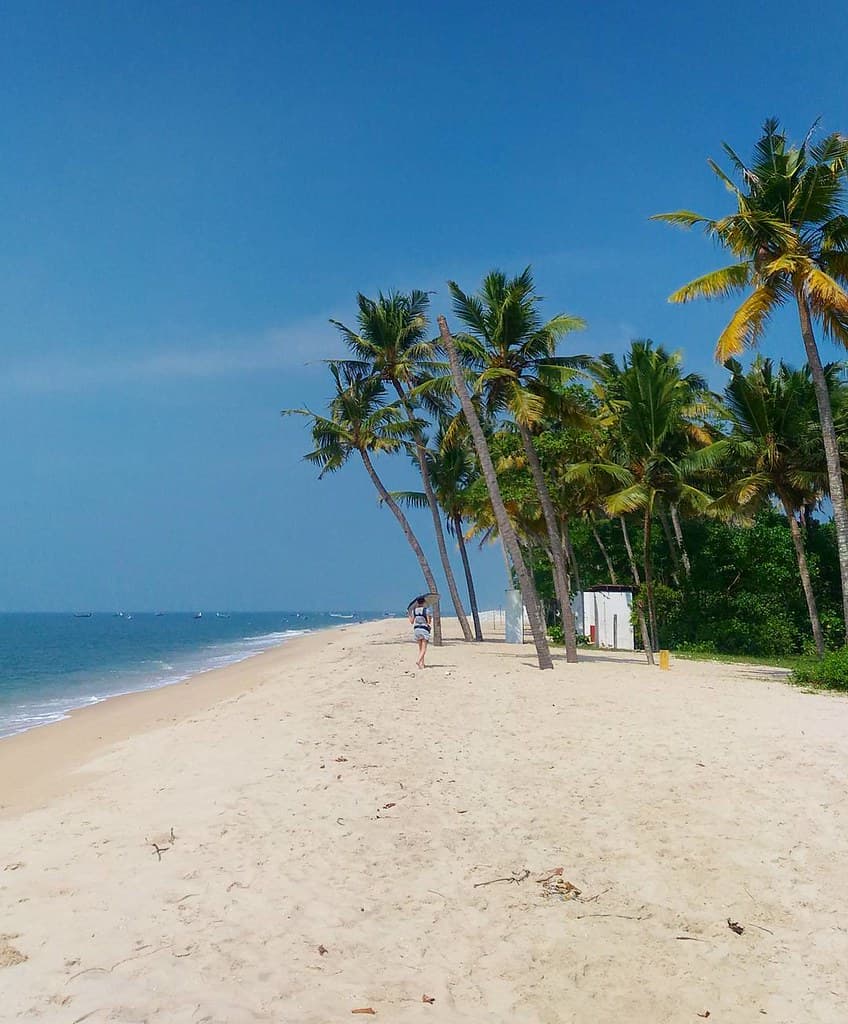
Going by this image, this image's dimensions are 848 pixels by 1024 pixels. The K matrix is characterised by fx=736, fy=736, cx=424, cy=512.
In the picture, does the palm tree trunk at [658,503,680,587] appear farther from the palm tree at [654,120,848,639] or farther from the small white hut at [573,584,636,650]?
the palm tree at [654,120,848,639]

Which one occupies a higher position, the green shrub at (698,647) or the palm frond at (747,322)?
the palm frond at (747,322)

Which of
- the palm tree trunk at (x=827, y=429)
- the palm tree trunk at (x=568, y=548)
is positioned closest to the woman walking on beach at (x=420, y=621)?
the palm tree trunk at (x=827, y=429)

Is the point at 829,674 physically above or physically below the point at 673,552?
below

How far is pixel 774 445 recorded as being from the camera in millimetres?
19375

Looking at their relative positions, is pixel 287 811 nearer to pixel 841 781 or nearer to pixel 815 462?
pixel 841 781

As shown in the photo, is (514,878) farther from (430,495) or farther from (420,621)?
(430,495)

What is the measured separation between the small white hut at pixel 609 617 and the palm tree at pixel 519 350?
9.14 m

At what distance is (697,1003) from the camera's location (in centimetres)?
396

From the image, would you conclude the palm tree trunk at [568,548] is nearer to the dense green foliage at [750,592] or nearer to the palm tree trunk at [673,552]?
the palm tree trunk at [673,552]

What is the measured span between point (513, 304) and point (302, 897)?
1472 cm

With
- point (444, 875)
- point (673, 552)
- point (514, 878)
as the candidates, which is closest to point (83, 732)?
point (444, 875)

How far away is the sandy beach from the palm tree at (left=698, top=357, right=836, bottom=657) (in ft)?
37.9

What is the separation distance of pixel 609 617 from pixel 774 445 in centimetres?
958

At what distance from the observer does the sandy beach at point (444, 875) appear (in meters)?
3.92
